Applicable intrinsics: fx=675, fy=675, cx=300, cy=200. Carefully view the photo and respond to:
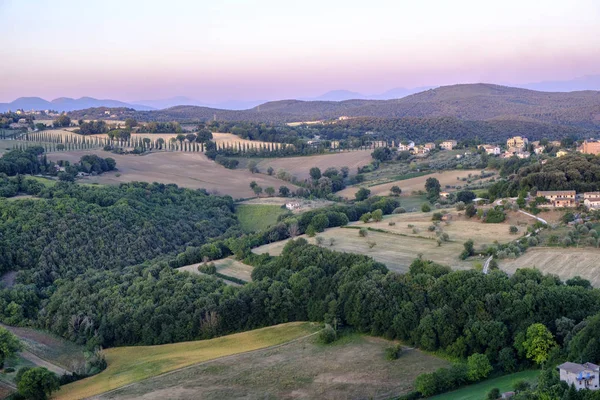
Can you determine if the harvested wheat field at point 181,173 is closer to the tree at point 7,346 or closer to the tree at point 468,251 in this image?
the tree at point 468,251

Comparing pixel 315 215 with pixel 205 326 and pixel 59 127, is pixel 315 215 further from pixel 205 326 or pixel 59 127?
pixel 59 127

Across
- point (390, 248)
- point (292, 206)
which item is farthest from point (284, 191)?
point (390, 248)

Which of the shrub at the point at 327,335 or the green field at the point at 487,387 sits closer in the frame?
the green field at the point at 487,387

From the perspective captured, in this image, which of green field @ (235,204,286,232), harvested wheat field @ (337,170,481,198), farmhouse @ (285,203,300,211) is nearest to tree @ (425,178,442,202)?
harvested wheat field @ (337,170,481,198)

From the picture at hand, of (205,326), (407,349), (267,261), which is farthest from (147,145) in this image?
(407,349)

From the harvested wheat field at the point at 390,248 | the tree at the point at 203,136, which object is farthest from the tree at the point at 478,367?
the tree at the point at 203,136

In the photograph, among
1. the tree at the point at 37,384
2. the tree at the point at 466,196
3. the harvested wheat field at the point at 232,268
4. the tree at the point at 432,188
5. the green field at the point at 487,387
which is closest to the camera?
the green field at the point at 487,387

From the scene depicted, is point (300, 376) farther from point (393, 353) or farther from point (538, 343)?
point (538, 343)

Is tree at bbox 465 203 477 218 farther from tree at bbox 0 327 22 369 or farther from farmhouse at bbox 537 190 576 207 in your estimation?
tree at bbox 0 327 22 369
